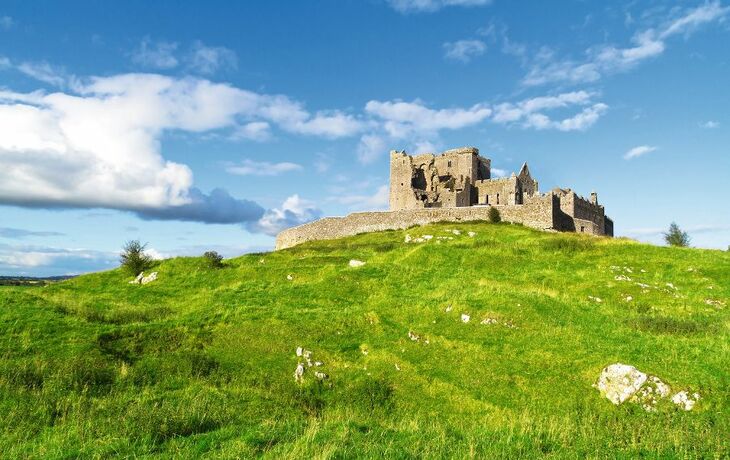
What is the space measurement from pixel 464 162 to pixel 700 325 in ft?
197

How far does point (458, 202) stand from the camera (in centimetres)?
7375

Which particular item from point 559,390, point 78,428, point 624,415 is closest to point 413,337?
point 559,390

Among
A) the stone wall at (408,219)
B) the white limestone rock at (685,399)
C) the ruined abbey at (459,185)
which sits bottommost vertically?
the white limestone rock at (685,399)

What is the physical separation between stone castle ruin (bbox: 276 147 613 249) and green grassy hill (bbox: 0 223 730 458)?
85.8 feet

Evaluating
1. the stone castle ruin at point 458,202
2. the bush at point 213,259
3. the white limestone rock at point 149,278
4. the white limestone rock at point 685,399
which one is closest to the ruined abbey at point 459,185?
the stone castle ruin at point 458,202

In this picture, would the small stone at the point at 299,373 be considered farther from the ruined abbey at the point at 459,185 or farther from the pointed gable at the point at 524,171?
the pointed gable at the point at 524,171

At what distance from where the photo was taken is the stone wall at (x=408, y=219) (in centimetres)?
5675

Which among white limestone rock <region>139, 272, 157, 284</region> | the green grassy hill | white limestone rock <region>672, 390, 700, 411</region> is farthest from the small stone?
white limestone rock <region>139, 272, 157, 284</region>

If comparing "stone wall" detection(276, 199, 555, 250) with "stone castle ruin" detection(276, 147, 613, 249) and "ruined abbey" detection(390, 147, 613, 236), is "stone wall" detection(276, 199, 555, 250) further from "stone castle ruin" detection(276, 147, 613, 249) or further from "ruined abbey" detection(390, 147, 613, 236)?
"ruined abbey" detection(390, 147, 613, 236)

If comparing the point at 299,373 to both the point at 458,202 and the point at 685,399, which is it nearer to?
the point at 685,399

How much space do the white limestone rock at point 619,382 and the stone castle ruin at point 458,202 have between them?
41649 millimetres

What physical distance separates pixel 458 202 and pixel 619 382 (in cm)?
5883

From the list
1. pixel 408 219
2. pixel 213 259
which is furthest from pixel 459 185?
pixel 213 259

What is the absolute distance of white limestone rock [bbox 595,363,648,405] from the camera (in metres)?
15.6
